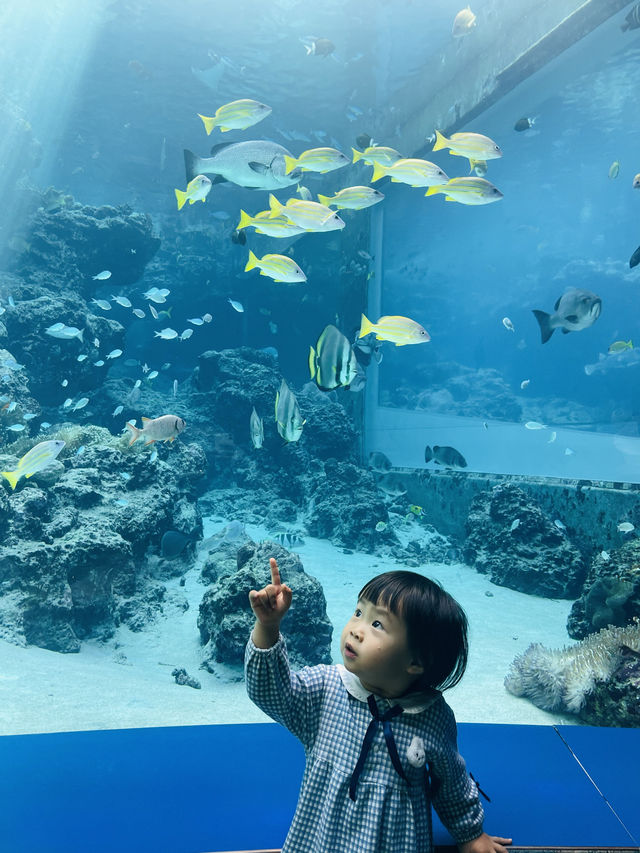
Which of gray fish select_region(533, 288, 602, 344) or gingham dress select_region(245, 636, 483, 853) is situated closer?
gingham dress select_region(245, 636, 483, 853)

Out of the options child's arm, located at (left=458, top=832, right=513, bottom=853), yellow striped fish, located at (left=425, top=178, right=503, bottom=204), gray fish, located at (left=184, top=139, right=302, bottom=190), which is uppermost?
yellow striped fish, located at (left=425, top=178, right=503, bottom=204)

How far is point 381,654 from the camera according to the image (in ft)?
4.18

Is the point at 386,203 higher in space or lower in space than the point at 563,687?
higher

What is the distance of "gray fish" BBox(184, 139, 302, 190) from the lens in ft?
13.9

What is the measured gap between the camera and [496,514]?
8.66 meters

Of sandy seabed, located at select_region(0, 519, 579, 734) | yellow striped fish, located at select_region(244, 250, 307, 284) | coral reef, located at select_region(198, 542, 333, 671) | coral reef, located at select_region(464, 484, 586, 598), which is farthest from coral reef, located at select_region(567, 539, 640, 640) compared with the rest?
yellow striped fish, located at select_region(244, 250, 307, 284)

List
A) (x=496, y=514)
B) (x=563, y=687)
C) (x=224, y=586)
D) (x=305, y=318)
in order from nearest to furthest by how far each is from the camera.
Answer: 1. (x=563, y=687)
2. (x=224, y=586)
3. (x=496, y=514)
4. (x=305, y=318)

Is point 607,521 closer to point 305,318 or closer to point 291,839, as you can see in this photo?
point 291,839

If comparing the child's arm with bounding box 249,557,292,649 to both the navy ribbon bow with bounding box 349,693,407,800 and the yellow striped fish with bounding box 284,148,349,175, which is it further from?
the yellow striped fish with bounding box 284,148,349,175

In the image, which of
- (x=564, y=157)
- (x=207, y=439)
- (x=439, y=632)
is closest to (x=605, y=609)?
(x=439, y=632)

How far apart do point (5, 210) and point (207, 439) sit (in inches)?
367

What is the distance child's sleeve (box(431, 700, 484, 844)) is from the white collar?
6 cm

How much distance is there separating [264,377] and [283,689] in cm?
1168

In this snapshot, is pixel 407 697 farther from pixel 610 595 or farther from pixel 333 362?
pixel 610 595
